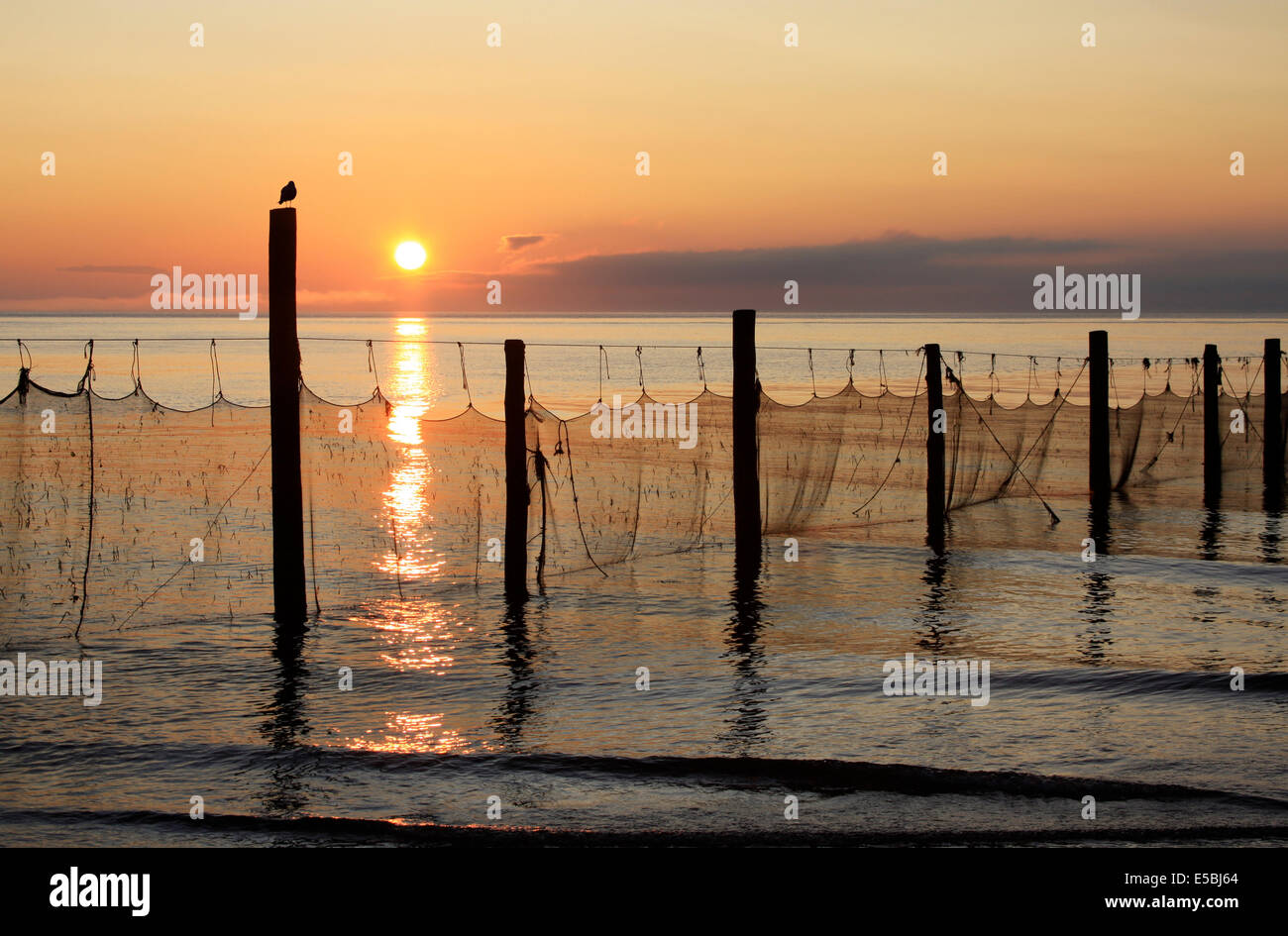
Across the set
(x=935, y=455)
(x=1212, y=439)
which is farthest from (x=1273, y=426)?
(x=935, y=455)

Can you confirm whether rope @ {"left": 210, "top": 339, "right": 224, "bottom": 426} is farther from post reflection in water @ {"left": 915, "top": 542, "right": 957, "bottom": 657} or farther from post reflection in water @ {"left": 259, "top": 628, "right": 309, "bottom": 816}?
post reflection in water @ {"left": 915, "top": 542, "right": 957, "bottom": 657}

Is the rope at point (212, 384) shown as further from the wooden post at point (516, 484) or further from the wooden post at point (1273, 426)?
the wooden post at point (1273, 426)

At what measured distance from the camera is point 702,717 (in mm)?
11672

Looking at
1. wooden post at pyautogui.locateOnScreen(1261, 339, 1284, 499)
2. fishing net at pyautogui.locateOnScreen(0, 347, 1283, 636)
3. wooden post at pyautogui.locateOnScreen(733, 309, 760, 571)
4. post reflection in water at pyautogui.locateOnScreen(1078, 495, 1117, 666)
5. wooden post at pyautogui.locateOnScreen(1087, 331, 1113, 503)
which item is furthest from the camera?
wooden post at pyautogui.locateOnScreen(1261, 339, 1284, 499)

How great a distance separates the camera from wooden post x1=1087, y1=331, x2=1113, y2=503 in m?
25.2

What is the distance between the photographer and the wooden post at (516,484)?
54.5ft

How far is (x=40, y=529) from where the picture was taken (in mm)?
21562

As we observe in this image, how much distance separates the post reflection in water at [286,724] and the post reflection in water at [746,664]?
12.9 feet

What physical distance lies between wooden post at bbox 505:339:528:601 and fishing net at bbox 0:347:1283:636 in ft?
1.16

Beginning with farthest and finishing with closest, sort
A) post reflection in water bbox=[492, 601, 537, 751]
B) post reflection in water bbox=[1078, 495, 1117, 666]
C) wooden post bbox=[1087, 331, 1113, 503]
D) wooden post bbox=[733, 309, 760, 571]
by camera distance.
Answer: wooden post bbox=[1087, 331, 1113, 503], wooden post bbox=[733, 309, 760, 571], post reflection in water bbox=[1078, 495, 1117, 666], post reflection in water bbox=[492, 601, 537, 751]

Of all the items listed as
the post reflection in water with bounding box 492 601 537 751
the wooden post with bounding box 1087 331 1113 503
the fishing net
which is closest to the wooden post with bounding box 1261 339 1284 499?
the fishing net

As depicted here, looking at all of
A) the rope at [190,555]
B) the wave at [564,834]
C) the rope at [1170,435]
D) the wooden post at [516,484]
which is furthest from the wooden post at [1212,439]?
the rope at [190,555]
